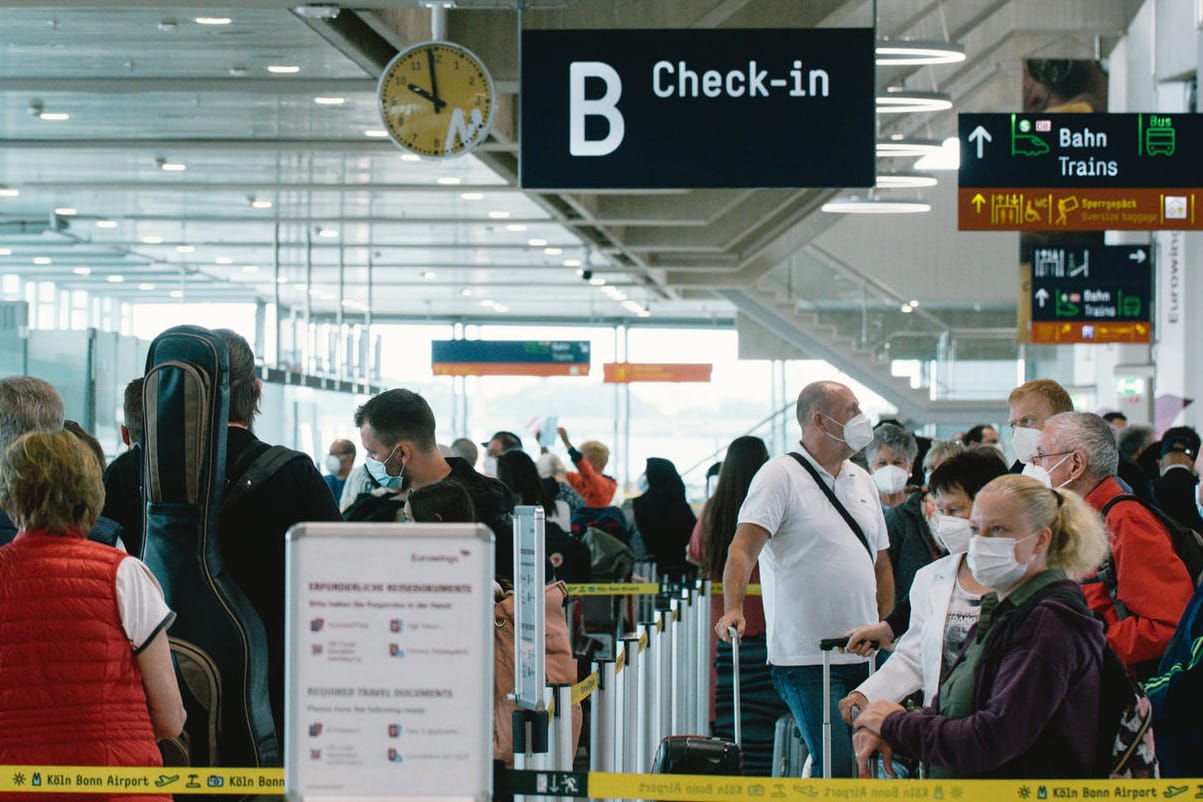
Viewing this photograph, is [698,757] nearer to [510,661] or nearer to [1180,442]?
[510,661]

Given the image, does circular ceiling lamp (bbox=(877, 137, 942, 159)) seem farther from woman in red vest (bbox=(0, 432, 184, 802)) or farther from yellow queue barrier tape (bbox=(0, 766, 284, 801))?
woman in red vest (bbox=(0, 432, 184, 802))

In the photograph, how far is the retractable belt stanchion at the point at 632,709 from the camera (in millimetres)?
5477

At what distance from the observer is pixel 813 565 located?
5.77 meters

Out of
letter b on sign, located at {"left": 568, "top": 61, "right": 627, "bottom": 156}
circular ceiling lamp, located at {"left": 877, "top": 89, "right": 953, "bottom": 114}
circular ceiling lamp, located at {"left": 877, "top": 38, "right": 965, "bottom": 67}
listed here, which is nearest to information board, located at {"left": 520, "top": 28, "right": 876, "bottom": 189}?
letter b on sign, located at {"left": 568, "top": 61, "right": 627, "bottom": 156}

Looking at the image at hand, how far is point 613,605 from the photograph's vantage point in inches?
438

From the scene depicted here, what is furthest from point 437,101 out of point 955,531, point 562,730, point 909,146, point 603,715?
point 909,146

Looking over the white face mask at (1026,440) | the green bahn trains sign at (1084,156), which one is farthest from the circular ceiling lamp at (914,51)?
the white face mask at (1026,440)

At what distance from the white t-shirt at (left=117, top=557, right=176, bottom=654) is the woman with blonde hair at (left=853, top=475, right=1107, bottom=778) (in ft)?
5.04

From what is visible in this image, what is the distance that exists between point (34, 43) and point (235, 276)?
663 inches

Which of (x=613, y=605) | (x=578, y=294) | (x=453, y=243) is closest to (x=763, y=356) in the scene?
(x=578, y=294)

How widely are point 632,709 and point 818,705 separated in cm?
65

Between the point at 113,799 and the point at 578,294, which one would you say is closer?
the point at 113,799

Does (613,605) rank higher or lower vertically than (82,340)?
lower

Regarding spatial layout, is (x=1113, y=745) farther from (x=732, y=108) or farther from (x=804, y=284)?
(x=804, y=284)
